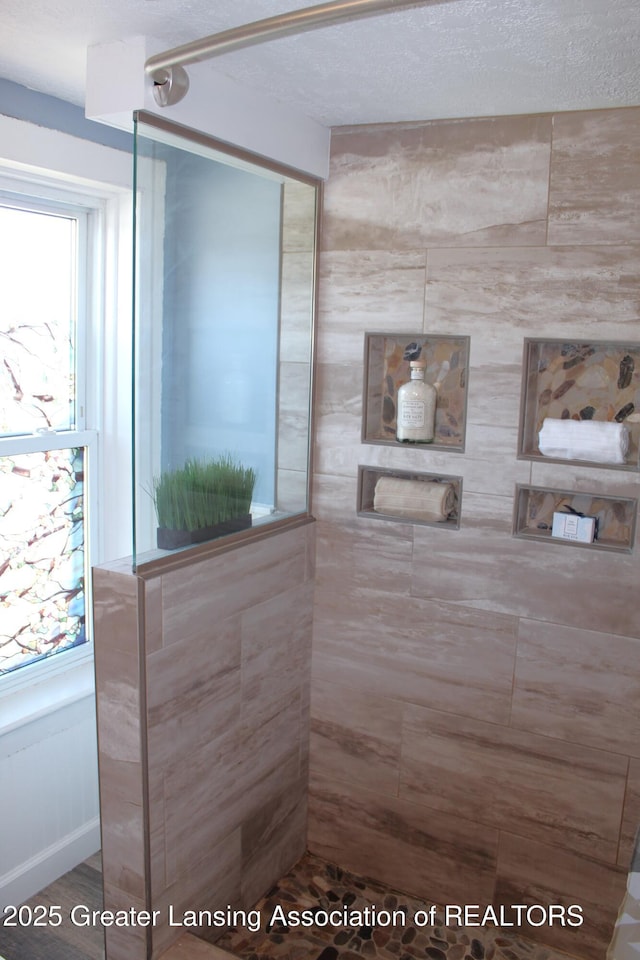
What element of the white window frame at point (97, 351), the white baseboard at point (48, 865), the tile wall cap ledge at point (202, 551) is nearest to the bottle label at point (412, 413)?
the tile wall cap ledge at point (202, 551)

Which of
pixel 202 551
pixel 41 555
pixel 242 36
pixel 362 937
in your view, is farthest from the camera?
pixel 41 555

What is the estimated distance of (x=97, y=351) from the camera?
2.75 meters

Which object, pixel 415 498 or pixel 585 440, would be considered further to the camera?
pixel 415 498

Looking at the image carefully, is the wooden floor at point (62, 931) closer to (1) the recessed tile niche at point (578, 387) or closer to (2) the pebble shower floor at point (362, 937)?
(2) the pebble shower floor at point (362, 937)

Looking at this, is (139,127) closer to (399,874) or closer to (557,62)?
(557,62)

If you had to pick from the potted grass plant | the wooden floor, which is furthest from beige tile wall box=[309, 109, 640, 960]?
the wooden floor

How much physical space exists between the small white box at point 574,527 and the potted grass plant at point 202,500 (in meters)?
0.89

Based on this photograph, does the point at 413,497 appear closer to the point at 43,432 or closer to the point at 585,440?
the point at 585,440

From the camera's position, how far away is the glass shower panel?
1944mm

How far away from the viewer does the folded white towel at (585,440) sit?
7.12 feet

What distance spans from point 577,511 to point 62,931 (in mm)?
1943

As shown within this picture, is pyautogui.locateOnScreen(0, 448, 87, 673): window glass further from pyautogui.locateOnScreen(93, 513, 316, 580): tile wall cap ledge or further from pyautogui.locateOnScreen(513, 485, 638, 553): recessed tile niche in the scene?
pyautogui.locateOnScreen(513, 485, 638, 553): recessed tile niche

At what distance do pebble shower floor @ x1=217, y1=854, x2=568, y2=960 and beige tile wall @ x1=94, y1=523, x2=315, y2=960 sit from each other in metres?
0.10

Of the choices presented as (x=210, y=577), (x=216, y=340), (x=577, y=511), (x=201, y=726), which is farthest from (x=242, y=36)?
(x=201, y=726)
